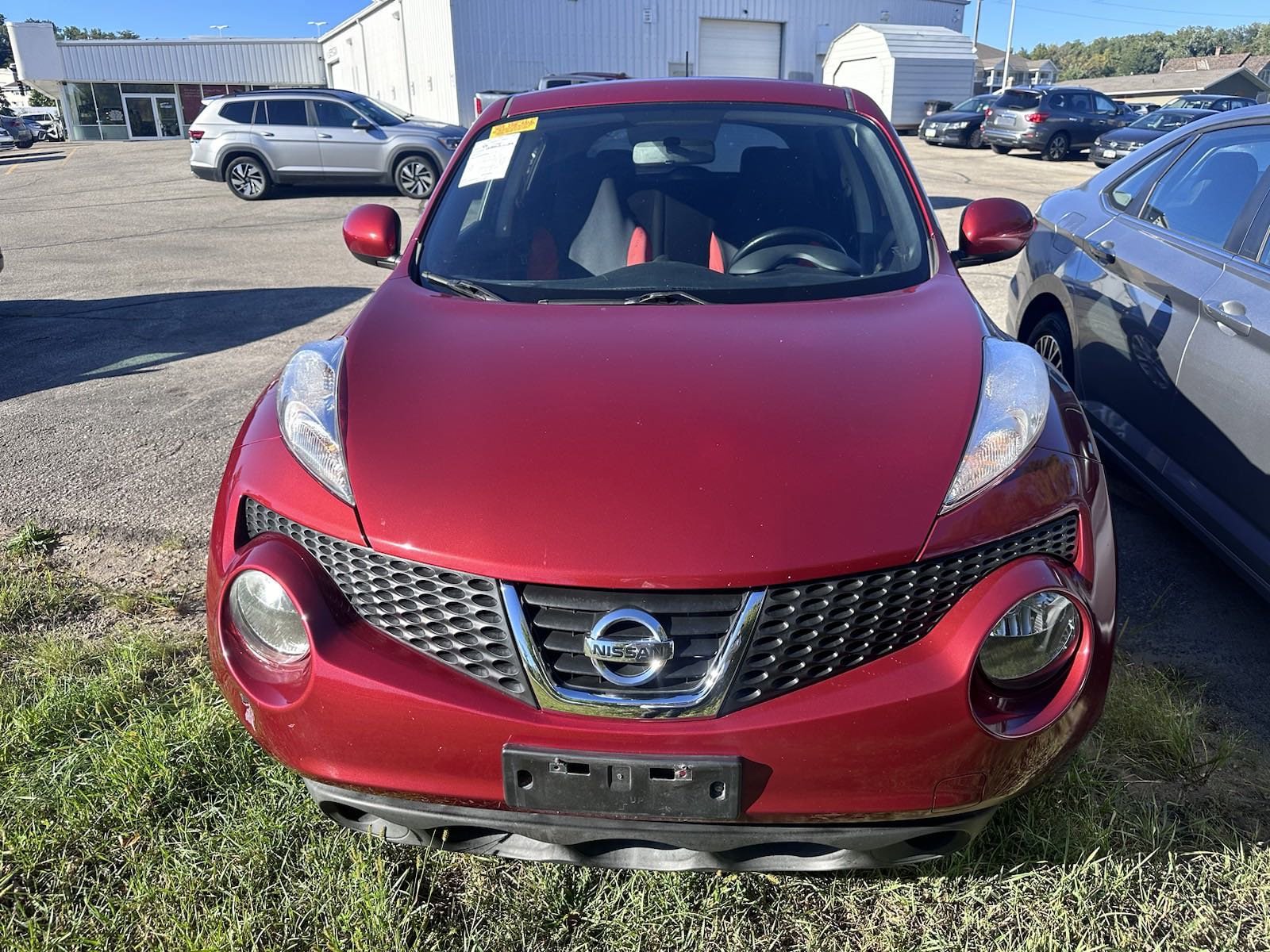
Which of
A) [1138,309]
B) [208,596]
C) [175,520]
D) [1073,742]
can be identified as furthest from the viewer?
[175,520]

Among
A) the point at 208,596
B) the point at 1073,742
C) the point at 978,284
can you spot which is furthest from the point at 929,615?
the point at 978,284

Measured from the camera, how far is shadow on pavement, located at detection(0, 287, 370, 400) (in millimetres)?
5688

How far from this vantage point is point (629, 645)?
1.52 metres

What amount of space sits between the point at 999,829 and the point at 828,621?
92 cm

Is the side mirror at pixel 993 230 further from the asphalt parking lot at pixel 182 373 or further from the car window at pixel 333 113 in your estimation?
the car window at pixel 333 113

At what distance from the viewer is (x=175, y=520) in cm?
361

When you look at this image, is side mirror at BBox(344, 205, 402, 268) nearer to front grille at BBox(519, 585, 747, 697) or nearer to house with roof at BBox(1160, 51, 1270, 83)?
front grille at BBox(519, 585, 747, 697)

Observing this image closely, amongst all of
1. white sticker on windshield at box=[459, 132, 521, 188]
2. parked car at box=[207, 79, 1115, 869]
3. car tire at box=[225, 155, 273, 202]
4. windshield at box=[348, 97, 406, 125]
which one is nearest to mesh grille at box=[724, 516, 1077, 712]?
parked car at box=[207, 79, 1115, 869]

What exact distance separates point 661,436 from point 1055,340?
302 cm

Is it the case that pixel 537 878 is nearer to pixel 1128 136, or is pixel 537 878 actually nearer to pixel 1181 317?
pixel 1181 317

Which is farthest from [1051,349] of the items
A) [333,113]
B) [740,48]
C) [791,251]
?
[740,48]

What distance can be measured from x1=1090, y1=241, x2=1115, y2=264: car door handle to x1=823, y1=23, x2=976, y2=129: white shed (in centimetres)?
2946

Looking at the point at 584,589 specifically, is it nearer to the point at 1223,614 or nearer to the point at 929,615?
the point at 929,615

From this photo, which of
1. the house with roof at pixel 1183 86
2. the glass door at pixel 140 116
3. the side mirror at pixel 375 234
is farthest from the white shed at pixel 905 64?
the side mirror at pixel 375 234
